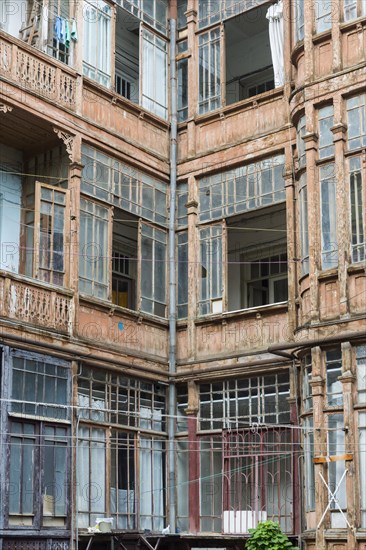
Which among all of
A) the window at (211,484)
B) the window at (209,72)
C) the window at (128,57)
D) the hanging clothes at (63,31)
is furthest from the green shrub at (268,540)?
the hanging clothes at (63,31)

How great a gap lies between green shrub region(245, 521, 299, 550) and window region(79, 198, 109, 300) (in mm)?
5050

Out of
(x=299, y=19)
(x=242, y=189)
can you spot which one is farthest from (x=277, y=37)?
(x=242, y=189)

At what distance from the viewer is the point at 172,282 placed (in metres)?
19.9

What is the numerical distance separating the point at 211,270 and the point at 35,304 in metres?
4.14

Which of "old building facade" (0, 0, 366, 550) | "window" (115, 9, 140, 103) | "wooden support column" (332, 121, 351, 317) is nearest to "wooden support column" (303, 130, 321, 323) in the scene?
"old building facade" (0, 0, 366, 550)

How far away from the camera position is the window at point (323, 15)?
17531 mm

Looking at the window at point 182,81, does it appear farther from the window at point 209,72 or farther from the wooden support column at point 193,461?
the wooden support column at point 193,461

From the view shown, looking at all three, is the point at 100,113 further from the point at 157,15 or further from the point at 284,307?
the point at 284,307

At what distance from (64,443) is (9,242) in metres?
3.93

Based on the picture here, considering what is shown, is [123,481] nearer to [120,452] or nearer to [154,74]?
[120,452]

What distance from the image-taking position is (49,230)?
17672mm

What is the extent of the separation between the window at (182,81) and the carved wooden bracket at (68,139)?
3472mm

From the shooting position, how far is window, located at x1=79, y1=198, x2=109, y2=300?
713 inches

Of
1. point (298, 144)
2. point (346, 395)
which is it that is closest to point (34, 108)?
point (298, 144)
